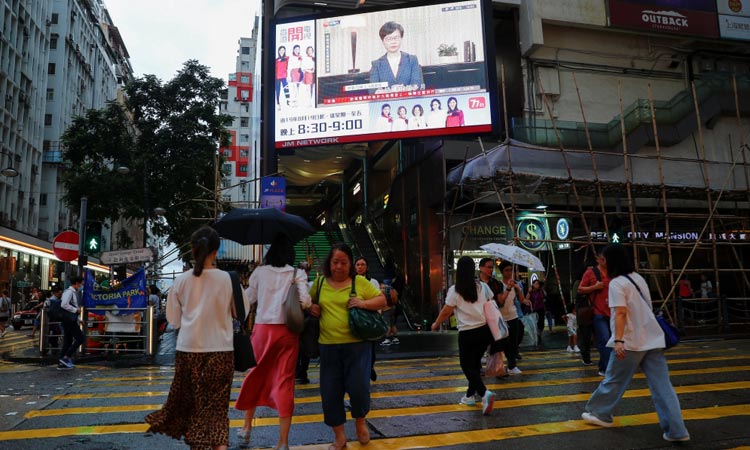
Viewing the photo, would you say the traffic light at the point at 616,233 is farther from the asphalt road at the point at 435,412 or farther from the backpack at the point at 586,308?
the backpack at the point at 586,308

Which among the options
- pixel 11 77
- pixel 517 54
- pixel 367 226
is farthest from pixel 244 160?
pixel 517 54

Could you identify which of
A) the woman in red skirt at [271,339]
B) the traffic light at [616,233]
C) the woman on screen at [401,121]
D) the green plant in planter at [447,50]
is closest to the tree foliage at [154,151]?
the woman on screen at [401,121]

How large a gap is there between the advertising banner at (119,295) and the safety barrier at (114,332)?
148mm

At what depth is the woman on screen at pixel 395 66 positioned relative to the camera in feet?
62.7

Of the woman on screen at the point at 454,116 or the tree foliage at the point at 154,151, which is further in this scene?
the tree foliage at the point at 154,151

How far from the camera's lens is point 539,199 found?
18.6m

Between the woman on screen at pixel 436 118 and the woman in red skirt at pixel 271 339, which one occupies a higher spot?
the woman on screen at pixel 436 118

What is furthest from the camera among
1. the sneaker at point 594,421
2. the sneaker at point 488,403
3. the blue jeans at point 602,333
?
the blue jeans at point 602,333

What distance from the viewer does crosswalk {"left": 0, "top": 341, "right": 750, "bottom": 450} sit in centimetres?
477

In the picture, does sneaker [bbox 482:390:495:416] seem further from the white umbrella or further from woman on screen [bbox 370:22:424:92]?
woman on screen [bbox 370:22:424:92]

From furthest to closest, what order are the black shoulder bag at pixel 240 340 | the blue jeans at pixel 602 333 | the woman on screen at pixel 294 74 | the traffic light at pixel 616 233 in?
the woman on screen at pixel 294 74 < the traffic light at pixel 616 233 < the blue jeans at pixel 602 333 < the black shoulder bag at pixel 240 340

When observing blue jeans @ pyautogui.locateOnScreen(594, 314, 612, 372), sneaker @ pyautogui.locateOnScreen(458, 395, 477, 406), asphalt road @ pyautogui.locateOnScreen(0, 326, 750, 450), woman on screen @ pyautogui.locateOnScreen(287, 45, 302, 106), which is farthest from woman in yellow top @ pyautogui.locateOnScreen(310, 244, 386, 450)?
woman on screen @ pyautogui.locateOnScreen(287, 45, 302, 106)

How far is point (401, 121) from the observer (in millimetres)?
18844

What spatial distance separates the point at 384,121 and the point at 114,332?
10.6 m
